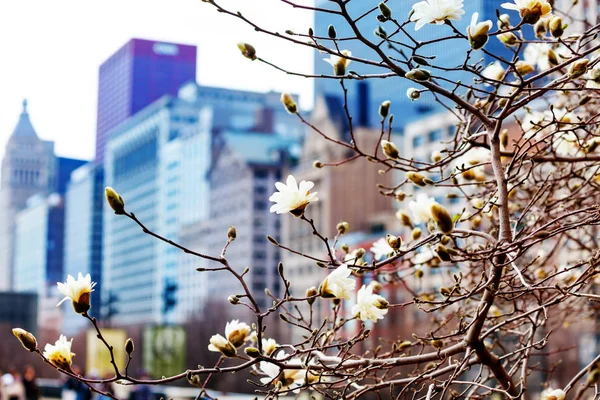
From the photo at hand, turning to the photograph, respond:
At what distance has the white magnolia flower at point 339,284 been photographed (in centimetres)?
227

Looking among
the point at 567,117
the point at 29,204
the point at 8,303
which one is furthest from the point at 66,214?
the point at 567,117

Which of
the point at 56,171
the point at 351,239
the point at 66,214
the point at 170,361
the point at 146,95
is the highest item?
the point at 146,95

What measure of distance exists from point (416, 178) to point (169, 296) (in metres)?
90.0

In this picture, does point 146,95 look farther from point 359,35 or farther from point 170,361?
point 359,35

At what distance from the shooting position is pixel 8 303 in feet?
131

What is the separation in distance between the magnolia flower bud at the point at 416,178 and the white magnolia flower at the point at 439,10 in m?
0.47

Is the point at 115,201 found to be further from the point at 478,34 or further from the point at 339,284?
the point at 478,34

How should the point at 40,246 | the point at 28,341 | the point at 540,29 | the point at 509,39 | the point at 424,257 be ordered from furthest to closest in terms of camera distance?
the point at 40,246
the point at 424,257
the point at 540,29
the point at 509,39
the point at 28,341

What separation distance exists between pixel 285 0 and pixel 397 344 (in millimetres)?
1190

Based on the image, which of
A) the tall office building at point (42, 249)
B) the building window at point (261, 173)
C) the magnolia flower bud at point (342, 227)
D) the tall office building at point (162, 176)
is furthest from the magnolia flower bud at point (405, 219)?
the tall office building at point (42, 249)

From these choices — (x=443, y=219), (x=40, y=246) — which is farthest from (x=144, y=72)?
(x=443, y=219)

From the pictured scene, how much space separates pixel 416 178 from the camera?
2682 millimetres

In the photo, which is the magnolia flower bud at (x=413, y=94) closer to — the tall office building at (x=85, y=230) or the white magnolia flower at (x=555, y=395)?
the white magnolia flower at (x=555, y=395)

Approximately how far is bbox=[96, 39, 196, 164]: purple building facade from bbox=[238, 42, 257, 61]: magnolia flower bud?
152 metres
